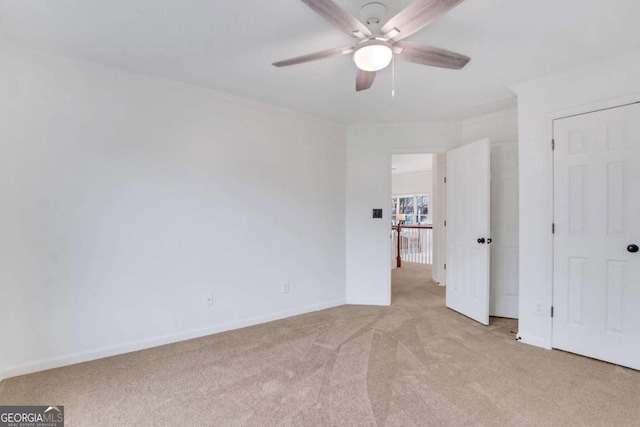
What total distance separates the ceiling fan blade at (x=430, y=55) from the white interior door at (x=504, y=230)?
1984 mm

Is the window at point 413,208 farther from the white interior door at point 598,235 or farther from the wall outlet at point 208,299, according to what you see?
the wall outlet at point 208,299

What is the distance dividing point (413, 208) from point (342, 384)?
8.65m

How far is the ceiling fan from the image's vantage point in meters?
1.44

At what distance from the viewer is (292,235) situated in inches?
141

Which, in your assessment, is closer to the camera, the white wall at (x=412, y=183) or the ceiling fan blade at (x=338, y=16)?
the ceiling fan blade at (x=338, y=16)

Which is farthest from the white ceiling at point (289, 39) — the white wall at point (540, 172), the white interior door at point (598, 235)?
the white interior door at point (598, 235)

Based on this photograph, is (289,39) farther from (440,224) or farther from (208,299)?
(440,224)

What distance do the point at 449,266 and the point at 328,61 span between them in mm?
2803

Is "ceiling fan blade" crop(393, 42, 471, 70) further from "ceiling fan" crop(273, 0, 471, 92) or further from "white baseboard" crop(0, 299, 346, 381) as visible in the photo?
"white baseboard" crop(0, 299, 346, 381)

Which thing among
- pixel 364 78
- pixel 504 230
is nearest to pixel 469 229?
pixel 504 230

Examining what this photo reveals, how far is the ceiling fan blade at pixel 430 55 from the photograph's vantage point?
1767mm

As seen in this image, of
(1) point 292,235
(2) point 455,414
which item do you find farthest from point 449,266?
(2) point 455,414

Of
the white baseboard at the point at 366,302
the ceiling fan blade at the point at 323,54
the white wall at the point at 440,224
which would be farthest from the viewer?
the white wall at the point at 440,224

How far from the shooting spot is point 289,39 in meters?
2.10
